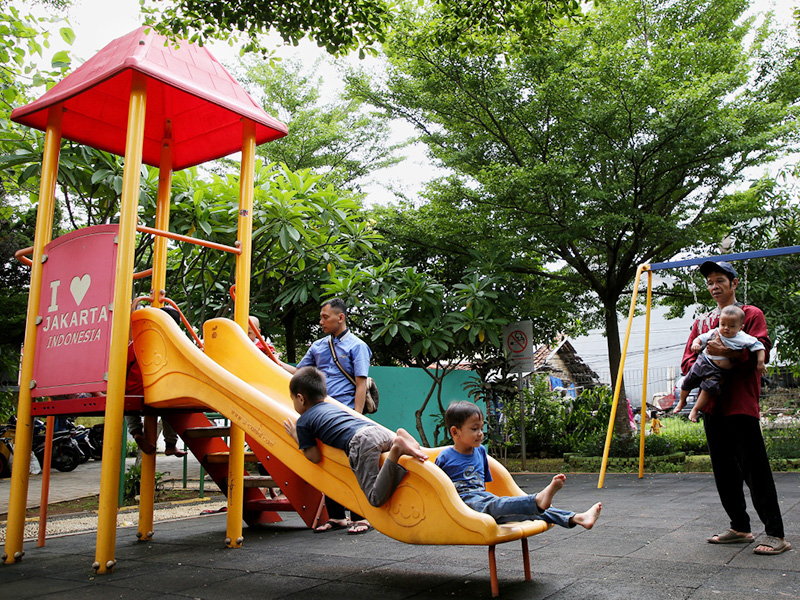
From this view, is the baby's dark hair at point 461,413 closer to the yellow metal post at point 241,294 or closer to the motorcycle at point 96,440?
the yellow metal post at point 241,294

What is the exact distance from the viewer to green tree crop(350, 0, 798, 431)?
954 centimetres

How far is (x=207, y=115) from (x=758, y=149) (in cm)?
773

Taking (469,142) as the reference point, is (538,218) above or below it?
below

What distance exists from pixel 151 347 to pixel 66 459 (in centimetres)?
1075

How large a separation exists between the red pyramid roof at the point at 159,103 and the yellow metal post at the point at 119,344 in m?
0.27

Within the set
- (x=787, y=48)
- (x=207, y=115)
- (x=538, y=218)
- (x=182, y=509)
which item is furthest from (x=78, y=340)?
(x=787, y=48)

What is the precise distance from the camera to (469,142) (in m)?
11.2

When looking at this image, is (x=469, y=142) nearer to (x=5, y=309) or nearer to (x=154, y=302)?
(x=154, y=302)

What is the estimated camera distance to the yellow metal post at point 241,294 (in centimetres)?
458

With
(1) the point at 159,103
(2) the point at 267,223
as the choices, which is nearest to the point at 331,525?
(2) the point at 267,223

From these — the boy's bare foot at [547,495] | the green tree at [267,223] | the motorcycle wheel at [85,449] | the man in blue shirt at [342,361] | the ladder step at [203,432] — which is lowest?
the motorcycle wheel at [85,449]

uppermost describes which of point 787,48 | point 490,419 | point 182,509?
point 787,48

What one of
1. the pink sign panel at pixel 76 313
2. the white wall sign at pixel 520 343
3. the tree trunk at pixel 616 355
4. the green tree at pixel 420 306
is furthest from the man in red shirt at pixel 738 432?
the tree trunk at pixel 616 355

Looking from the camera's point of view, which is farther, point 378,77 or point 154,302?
point 378,77
